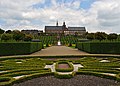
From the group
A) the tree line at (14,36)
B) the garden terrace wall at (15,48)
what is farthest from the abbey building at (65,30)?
the garden terrace wall at (15,48)

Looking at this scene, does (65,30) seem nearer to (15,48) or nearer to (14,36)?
(14,36)

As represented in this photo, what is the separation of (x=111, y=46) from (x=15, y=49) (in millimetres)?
11716

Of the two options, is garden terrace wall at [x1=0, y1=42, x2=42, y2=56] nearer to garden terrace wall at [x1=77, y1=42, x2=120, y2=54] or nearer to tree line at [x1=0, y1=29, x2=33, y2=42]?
garden terrace wall at [x1=77, y1=42, x2=120, y2=54]

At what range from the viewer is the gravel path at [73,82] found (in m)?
7.07

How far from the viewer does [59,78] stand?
814 centimetres

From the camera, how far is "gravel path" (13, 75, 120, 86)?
23.2 ft

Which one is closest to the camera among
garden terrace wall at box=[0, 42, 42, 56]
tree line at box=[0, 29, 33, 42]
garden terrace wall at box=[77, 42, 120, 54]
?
garden terrace wall at box=[0, 42, 42, 56]

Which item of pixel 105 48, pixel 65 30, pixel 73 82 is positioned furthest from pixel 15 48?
pixel 65 30

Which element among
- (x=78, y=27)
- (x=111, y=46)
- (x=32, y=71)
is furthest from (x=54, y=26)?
(x=32, y=71)

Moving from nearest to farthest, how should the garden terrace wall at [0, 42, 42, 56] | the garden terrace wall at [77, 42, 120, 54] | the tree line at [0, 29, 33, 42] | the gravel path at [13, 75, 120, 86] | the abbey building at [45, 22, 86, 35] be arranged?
the gravel path at [13, 75, 120, 86] → the garden terrace wall at [0, 42, 42, 56] → the garden terrace wall at [77, 42, 120, 54] → the tree line at [0, 29, 33, 42] → the abbey building at [45, 22, 86, 35]

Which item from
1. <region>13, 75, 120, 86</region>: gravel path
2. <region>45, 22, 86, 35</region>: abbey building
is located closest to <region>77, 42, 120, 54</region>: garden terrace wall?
<region>13, 75, 120, 86</region>: gravel path

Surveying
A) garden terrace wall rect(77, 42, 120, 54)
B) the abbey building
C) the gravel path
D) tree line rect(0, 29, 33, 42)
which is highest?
the abbey building

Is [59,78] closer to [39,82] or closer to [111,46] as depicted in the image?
[39,82]

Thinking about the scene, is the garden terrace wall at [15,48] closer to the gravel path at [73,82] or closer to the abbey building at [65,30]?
the gravel path at [73,82]
